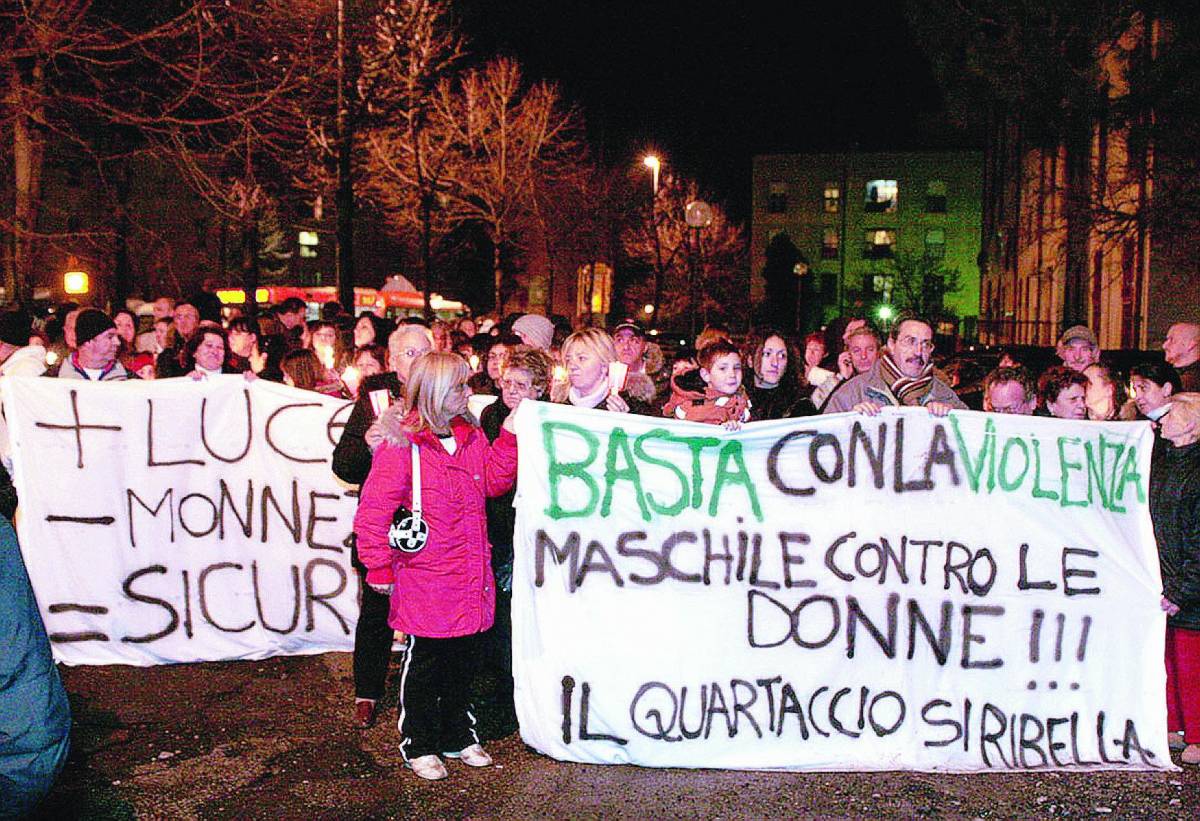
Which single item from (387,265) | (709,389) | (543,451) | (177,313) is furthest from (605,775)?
(387,265)

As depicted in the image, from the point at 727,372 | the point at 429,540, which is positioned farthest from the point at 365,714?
the point at 727,372

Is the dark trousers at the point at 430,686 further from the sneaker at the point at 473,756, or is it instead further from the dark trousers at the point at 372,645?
the dark trousers at the point at 372,645

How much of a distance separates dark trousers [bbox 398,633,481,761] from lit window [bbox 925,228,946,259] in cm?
6860

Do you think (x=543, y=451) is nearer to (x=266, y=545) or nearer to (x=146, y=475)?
(x=266, y=545)

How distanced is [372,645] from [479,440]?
1.14m

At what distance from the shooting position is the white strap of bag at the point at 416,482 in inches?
182

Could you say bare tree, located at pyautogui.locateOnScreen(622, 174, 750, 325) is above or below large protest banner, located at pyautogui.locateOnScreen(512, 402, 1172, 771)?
above

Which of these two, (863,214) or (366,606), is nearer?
(366,606)

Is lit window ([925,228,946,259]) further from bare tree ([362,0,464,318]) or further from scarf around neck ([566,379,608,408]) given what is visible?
scarf around neck ([566,379,608,408])

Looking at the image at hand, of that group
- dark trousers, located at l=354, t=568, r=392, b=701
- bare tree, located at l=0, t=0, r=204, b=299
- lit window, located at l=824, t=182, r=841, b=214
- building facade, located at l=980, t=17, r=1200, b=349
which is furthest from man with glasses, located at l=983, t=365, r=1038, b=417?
lit window, located at l=824, t=182, r=841, b=214

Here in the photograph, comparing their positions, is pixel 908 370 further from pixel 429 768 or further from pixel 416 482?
pixel 429 768

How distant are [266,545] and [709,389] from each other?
8.13ft

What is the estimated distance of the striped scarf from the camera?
566 centimetres

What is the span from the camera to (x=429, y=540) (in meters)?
4.64
